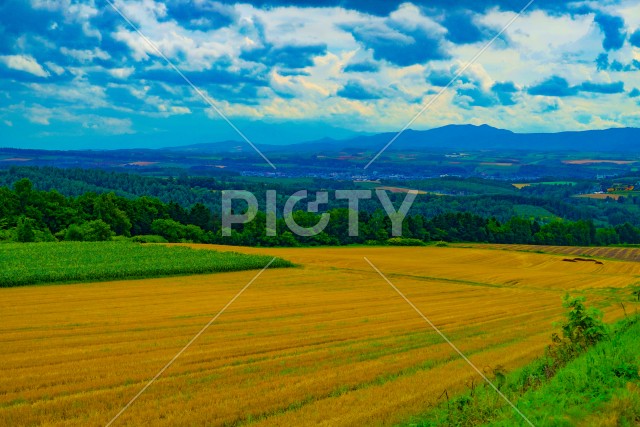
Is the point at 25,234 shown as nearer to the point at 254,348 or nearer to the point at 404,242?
the point at 404,242

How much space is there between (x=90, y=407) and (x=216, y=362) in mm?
4538

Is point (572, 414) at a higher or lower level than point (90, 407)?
higher

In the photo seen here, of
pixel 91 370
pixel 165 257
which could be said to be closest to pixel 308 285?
pixel 165 257

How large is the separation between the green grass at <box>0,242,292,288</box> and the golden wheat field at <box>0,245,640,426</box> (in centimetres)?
206

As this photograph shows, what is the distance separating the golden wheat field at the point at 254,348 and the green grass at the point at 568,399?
3.69 feet

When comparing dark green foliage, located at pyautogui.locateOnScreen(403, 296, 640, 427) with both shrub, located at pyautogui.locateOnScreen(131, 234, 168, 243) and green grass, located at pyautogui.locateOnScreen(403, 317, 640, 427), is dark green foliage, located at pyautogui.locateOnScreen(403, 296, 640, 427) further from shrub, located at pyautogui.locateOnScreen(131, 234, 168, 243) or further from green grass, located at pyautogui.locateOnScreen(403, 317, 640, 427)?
shrub, located at pyautogui.locateOnScreen(131, 234, 168, 243)

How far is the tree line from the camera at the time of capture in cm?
7669

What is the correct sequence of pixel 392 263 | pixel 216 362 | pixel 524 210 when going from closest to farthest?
pixel 216 362
pixel 392 263
pixel 524 210

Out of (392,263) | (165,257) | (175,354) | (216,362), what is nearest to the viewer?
(216,362)

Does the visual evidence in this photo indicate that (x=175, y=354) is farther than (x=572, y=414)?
Yes

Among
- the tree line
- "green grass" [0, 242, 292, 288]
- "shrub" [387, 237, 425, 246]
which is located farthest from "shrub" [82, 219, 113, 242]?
"shrub" [387, 237, 425, 246]

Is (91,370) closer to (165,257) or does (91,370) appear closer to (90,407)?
(90,407)

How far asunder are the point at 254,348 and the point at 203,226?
3092 inches

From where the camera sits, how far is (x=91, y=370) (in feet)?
48.5
